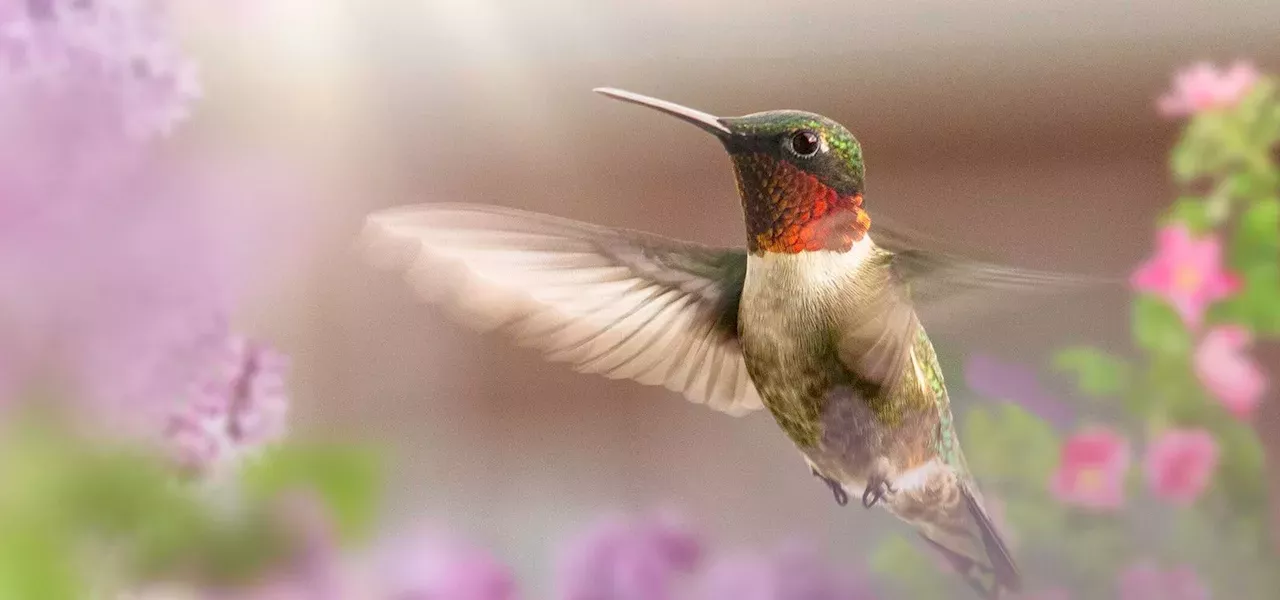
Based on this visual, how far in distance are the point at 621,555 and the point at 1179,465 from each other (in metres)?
0.44

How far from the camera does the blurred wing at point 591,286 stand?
0.50 meters

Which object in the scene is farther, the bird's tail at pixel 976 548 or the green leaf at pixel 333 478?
the green leaf at pixel 333 478

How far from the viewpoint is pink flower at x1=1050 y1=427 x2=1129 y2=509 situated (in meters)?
0.76

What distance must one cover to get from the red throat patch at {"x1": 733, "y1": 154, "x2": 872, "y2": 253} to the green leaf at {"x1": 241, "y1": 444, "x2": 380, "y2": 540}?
1.29 feet

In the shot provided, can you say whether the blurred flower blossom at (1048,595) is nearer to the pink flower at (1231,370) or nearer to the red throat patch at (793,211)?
the pink flower at (1231,370)

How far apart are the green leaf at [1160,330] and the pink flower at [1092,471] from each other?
75mm

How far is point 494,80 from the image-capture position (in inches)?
30.3

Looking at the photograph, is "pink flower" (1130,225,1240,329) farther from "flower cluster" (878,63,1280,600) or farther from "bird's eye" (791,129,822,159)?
"bird's eye" (791,129,822,159)

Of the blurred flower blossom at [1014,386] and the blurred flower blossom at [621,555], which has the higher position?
the blurred flower blossom at [621,555]

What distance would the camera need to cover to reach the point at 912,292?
0.48 m

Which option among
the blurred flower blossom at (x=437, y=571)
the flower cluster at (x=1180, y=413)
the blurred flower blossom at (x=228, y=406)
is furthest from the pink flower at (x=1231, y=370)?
the blurred flower blossom at (x=228, y=406)

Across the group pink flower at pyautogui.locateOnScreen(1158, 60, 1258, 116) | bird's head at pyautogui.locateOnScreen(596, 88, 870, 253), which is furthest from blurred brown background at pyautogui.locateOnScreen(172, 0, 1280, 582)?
bird's head at pyautogui.locateOnScreen(596, 88, 870, 253)

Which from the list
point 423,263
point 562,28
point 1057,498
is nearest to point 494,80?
point 562,28

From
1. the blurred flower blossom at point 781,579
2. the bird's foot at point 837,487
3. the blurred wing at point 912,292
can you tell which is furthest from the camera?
the blurred flower blossom at point 781,579
